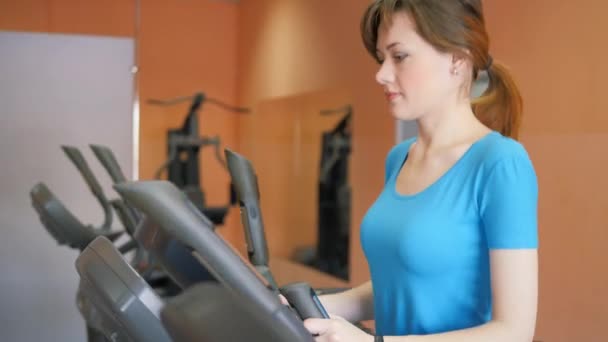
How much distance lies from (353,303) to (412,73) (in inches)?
18.8

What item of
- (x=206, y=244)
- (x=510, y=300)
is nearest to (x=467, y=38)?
(x=510, y=300)

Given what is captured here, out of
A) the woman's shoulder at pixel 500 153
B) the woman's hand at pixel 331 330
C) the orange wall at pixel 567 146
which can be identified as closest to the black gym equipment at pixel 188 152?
the orange wall at pixel 567 146

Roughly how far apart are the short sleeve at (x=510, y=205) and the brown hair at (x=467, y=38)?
22 cm

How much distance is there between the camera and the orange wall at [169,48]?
17.9 ft

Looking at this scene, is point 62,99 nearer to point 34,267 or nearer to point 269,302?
point 34,267

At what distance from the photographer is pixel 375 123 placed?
3.91 m

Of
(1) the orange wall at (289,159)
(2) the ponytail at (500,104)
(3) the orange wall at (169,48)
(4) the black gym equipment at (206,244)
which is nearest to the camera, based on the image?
(4) the black gym equipment at (206,244)

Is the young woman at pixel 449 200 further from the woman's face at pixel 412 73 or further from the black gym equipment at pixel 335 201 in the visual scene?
the black gym equipment at pixel 335 201

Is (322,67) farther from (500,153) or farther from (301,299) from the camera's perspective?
(301,299)

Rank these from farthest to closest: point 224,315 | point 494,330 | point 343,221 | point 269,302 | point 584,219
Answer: point 343,221
point 584,219
point 494,330
point 269,302
point 224,315

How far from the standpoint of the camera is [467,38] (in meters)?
1.19

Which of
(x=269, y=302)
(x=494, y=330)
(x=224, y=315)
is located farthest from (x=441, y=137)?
(x=224, y=315)

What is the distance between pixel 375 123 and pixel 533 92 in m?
1.31

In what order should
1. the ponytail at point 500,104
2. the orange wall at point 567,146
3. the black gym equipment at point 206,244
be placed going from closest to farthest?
the black gym equipment at point 206,244 → the ponytail at point 500,104 → the orange wall at point 567,146
